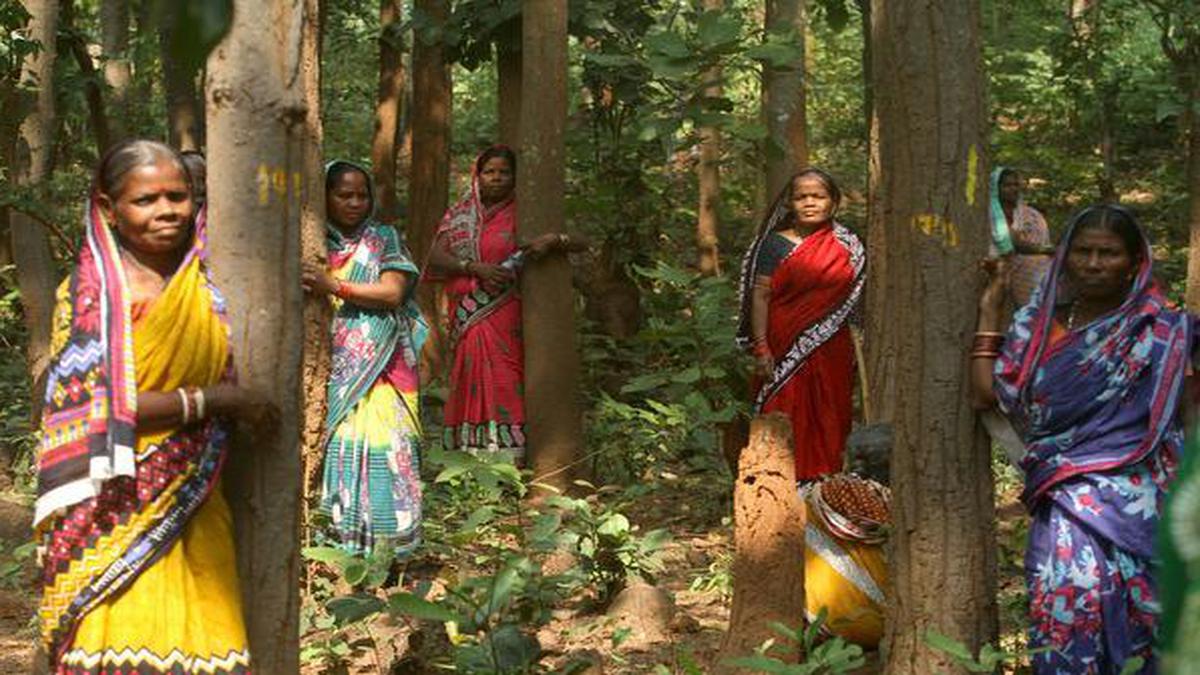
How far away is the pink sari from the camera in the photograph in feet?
25.5

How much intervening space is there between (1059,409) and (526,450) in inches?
155

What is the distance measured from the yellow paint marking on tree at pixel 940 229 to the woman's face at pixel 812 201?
2.99 m

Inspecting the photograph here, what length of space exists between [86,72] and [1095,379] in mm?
8865

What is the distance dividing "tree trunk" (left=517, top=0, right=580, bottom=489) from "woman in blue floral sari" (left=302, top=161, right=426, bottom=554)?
103 cm

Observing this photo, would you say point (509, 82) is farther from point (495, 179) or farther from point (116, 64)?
point (116, 64)

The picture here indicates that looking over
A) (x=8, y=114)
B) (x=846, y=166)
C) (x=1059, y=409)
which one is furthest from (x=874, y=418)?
(x=846, y=166)

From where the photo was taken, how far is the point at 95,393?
3.25 metres

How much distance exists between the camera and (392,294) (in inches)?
254

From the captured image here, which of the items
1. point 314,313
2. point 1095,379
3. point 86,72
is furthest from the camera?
point 86,72

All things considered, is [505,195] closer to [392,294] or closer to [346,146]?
[392,294]

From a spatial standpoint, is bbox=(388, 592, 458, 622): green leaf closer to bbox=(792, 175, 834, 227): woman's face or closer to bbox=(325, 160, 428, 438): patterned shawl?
bbox=(325, 160, 428, 438): patterned shawl

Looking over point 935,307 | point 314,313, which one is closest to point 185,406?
point 935,307

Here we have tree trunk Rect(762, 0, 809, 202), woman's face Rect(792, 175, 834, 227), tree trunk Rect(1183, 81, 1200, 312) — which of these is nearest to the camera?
woman's face Rect(792, 175, 834, 227)

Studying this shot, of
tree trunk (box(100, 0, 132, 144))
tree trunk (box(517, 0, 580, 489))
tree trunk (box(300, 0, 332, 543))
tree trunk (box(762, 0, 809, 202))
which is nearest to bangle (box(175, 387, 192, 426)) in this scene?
tree trunk (box(300, 0, 332, 543))
